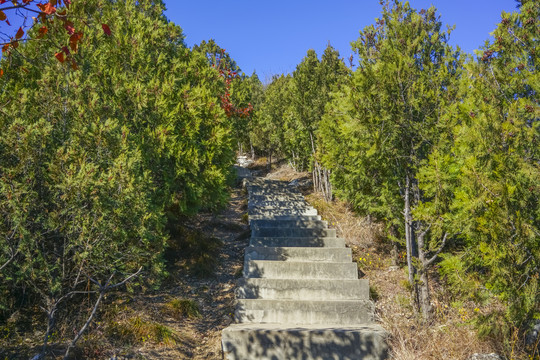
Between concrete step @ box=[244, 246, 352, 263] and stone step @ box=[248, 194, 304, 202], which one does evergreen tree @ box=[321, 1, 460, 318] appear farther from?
stone step @ box=[248, 194, 304, 202]

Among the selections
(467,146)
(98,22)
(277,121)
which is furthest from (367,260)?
(277,121)

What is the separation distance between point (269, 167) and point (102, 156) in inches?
734

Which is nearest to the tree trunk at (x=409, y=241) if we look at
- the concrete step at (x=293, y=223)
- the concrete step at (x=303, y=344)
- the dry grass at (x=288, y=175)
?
the concrete step at (x=303, y=344)

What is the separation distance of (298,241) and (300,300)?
91.2 inches

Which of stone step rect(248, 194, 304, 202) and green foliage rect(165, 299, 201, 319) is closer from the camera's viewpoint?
green foliage rect(165, 299, 201, 319)

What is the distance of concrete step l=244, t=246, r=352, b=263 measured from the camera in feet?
28.6

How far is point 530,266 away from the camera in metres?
4.72

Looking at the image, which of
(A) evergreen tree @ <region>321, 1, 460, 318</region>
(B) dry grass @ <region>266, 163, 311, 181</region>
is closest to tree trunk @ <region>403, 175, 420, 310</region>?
(A) evergreen tree @ <region>321, 1, 460, 318</region>

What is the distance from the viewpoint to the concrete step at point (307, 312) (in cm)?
696

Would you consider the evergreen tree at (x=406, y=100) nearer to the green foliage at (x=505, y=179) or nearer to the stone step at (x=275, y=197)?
the green foliage at (x=505, y=179)

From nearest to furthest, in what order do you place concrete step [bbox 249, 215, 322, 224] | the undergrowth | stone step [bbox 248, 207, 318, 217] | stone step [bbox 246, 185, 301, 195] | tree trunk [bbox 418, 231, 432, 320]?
1. the undergrowth
2. tree trunk [bbox 418, 231, 432, 320]
3. concrete step [bbox 249, 215, 322, 224]
4. stone step [bbox 248, 207, 318, 217]
5. stone step [bbox 246, 185, 301, 195]

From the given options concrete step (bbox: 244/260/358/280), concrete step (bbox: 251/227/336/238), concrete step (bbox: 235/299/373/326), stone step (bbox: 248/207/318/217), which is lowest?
concrete step (bbox: 235/299/373/326)

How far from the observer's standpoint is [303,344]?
6035mm

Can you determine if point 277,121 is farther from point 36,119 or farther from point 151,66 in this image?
point 36,119
